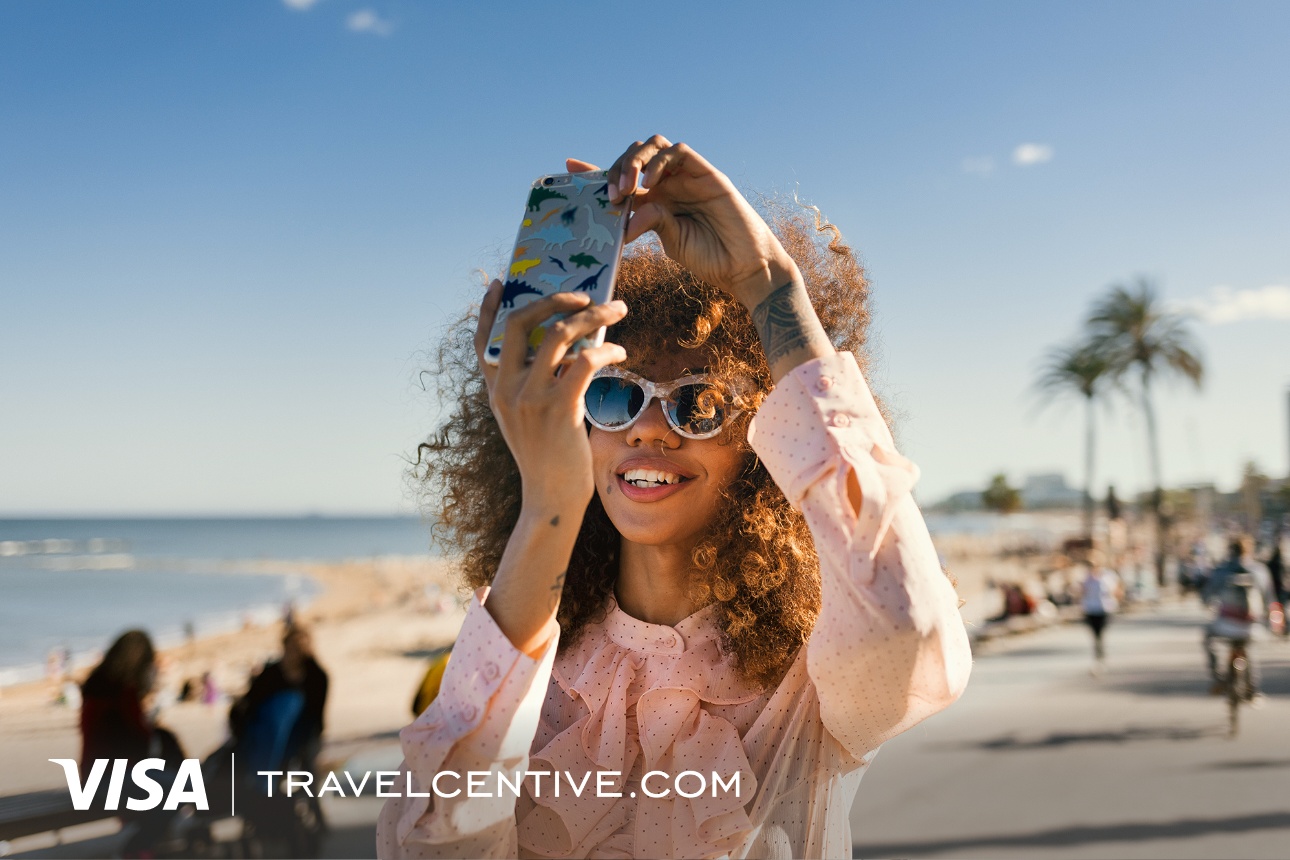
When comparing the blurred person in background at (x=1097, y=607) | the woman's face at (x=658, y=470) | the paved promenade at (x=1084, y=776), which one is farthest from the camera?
the blurred person in background at (x=1097, y=607)

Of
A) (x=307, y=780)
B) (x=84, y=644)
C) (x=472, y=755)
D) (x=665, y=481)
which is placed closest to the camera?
(x=472, y=755)

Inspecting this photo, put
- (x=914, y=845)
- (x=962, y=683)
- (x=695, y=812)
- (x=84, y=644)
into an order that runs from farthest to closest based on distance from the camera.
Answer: (x=84, y=644), (x=914, y=845), (x=695, y=812), (x=962, y=683)

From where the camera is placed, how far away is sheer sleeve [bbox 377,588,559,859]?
1.46 metres

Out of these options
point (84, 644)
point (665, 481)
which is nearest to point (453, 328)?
point (665, 481)

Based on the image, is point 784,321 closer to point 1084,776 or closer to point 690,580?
point 690,580

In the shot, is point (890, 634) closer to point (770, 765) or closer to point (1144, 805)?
point (770, 765)

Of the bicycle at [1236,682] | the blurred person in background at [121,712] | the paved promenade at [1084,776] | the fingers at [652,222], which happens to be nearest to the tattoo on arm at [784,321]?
the fingers at [652,222]

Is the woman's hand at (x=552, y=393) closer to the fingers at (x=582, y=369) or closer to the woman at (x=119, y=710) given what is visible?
the fingers at (x=582, y=369)

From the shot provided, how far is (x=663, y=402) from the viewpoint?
1.97 meters

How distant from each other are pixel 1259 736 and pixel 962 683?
939cm

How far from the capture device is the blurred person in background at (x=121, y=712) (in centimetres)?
576

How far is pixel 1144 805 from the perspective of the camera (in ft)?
22.2

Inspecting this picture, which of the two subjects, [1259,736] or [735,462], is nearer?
[735,462]

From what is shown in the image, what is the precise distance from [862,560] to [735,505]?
25.5 inches
